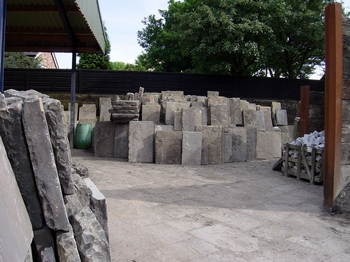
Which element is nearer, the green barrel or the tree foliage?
the green barrel

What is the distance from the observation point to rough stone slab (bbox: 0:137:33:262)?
5.08 ft

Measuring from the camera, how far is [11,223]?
1.71m

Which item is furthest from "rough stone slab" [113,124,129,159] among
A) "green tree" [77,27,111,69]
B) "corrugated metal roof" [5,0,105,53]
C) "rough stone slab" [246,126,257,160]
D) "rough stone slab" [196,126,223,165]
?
"green tree" [77,27,111,69]

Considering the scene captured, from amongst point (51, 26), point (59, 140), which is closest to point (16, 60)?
point (51, 26)

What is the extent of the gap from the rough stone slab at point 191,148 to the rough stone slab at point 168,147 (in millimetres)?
123

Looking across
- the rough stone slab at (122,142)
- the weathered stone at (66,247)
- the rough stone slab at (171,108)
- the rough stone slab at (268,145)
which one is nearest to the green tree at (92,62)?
the rough stone slab at (171,108)

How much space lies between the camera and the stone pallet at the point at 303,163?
6.68m

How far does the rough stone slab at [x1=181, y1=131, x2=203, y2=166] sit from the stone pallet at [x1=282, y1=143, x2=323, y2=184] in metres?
2.17

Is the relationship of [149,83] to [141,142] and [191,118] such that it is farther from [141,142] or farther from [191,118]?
[141,142]

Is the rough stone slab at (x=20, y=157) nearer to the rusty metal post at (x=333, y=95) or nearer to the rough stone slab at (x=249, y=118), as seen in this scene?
the rusty metal post at (x=333, y=95)

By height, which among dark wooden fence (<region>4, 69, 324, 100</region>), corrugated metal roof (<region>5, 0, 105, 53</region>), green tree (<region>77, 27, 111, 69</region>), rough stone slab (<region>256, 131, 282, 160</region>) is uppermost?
green tree (<region>77, 27, 111, 69</region>)

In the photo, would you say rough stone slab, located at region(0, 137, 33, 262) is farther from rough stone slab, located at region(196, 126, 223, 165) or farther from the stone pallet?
rough stone slab, located at region(196, 126, 223, 165)

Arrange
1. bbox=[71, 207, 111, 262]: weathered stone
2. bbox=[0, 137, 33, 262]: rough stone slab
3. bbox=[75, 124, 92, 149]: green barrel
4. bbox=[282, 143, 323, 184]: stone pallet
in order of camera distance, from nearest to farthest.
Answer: bbox=[0, 137, 33, 262]: rough stone slab
bbox=[71, 207, 111, 262]: weathered stone
bbox=[282, 143, 323, 184]: stone pallet
bbox=[75, 124, 92, 149]: green barrel

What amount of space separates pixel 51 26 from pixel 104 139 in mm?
4220
